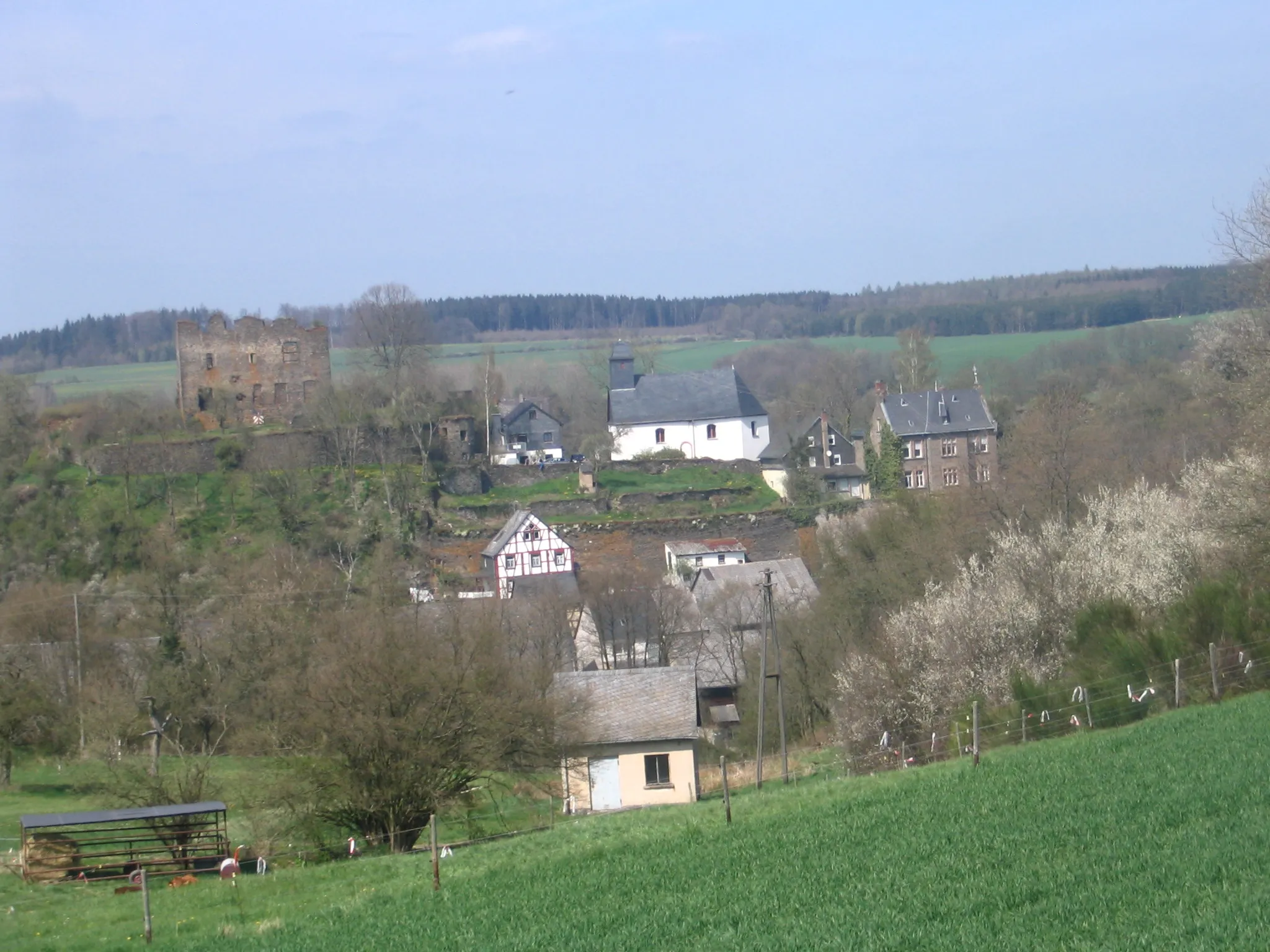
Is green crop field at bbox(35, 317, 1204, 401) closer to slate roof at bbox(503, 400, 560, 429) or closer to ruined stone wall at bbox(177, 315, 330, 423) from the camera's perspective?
ruined stone wall at bbox(177, 315, 330, 423)

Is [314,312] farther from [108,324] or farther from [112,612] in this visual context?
[112,612]

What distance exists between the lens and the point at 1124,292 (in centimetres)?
13175

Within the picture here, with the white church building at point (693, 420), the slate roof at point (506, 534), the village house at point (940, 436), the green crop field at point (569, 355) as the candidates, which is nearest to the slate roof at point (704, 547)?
the slate roof at point (506, 534)

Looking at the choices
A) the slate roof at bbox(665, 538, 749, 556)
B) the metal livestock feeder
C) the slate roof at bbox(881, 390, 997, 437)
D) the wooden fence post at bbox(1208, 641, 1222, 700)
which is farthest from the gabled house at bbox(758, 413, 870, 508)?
the metal livestock feeder

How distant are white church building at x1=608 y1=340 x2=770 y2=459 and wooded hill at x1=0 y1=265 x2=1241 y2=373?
27.4 metres

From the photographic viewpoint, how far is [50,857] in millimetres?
18531

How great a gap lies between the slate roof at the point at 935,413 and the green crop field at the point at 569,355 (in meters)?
21.8

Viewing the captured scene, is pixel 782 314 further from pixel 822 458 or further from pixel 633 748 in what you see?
pixel 633 748

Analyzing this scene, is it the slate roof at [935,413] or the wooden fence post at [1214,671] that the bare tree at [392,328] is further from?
the wooden fence post at [1214,671]

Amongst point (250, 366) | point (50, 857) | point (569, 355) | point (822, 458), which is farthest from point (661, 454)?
point (569, 355)

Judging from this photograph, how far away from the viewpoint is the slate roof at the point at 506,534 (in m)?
50.3

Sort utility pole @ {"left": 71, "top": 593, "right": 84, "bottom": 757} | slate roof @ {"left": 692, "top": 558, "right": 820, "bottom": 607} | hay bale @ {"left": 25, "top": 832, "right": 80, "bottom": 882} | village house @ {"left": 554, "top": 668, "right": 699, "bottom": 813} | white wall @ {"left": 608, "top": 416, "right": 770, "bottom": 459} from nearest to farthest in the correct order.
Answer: hay bale @ {"left": 25, "top": 832, "right": 80, "bottom": 882}
village house @ {"left": 554, "top": 668, "right": 699, "bottom": 813}
utility pole @ {"left": 71, "top": 593, "right": 84, "bottom": 757}
slate roof @ {"left": 692, "top": 558, "right": 820, "bottom": 607}
white wall @ {"left": 608, "top": 416, "right": 770, "bottom": 459}

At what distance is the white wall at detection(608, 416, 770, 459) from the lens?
64.8 m

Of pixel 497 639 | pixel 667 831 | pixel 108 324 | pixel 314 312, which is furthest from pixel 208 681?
pixel 108 324
